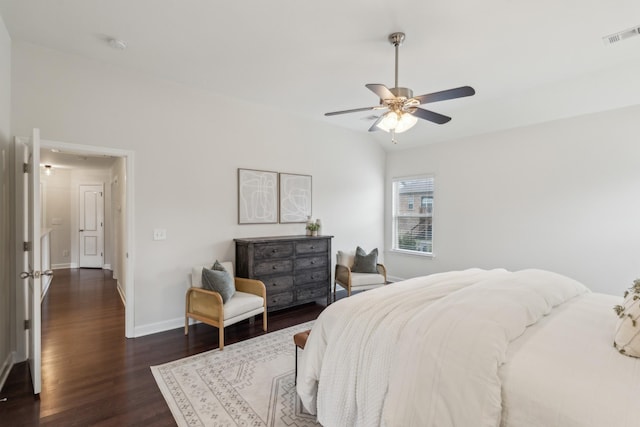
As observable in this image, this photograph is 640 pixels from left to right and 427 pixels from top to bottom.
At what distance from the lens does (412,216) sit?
19.2 feet

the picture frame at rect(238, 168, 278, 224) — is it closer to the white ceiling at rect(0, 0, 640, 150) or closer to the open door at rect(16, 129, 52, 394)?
the white ceiling at rect(0, 0, 640, 150)

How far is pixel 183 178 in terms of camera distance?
12.3 ft

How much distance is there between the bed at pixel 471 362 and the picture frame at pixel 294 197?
8.91ft

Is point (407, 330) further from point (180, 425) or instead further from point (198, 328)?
point (198, 328)

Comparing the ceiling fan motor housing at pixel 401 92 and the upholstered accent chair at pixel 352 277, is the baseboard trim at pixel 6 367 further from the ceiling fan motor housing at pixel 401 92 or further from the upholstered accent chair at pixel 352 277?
the ceiling fan motor housing at pixel 401 92

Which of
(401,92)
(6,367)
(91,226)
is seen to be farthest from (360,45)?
(91,226)

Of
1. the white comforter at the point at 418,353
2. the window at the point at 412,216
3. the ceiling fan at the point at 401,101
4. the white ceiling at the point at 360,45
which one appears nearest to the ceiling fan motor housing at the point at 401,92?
the ceiling fan at the point at 401,101

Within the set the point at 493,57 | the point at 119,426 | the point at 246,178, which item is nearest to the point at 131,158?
the point at 246,178

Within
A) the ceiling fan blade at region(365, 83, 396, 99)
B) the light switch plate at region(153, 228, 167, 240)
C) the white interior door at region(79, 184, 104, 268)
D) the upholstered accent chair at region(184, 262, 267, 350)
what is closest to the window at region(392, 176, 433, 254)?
the upholstered accent chair at region(184, 262, 267, 350)

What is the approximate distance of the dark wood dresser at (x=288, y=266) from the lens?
3969 mm

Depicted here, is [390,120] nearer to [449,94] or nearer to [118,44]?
[449,94]

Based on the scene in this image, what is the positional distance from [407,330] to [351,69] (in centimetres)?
274

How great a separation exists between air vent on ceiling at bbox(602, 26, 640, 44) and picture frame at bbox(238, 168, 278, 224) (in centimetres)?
382

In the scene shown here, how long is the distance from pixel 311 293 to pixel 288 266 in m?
0.57
